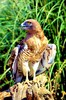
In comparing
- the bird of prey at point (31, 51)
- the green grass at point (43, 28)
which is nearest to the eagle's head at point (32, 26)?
the bird of prey at point (31, 51)

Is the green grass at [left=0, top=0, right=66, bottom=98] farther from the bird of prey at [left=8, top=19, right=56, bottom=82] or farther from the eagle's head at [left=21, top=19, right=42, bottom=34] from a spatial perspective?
the eagle's head at [left=21, top=19, right=42, bottom=34]

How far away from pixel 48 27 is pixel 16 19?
327mm

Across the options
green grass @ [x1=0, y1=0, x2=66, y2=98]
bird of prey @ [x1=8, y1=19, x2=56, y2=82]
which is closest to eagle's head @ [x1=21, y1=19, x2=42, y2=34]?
bird of prey @ [x1=8, y1=19, x2=56, y2=82]

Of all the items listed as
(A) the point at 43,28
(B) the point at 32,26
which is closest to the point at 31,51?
(B) the point at 32,26

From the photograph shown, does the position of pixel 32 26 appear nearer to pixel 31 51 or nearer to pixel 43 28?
pixel 31 51

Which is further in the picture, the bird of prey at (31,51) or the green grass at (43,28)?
the green grass at (43,28)

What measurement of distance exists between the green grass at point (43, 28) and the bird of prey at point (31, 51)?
0.59 m

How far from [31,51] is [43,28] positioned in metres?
1.02

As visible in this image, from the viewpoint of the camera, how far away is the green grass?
3.73 metres

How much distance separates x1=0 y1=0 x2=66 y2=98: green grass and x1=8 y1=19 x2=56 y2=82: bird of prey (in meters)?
0.59

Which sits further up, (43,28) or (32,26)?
(32,26)

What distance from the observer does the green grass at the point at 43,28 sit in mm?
3730

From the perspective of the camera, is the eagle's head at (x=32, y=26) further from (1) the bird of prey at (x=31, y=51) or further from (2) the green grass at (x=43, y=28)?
(2) the green grass at (x=43, y=28)

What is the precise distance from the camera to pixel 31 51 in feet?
9.46
